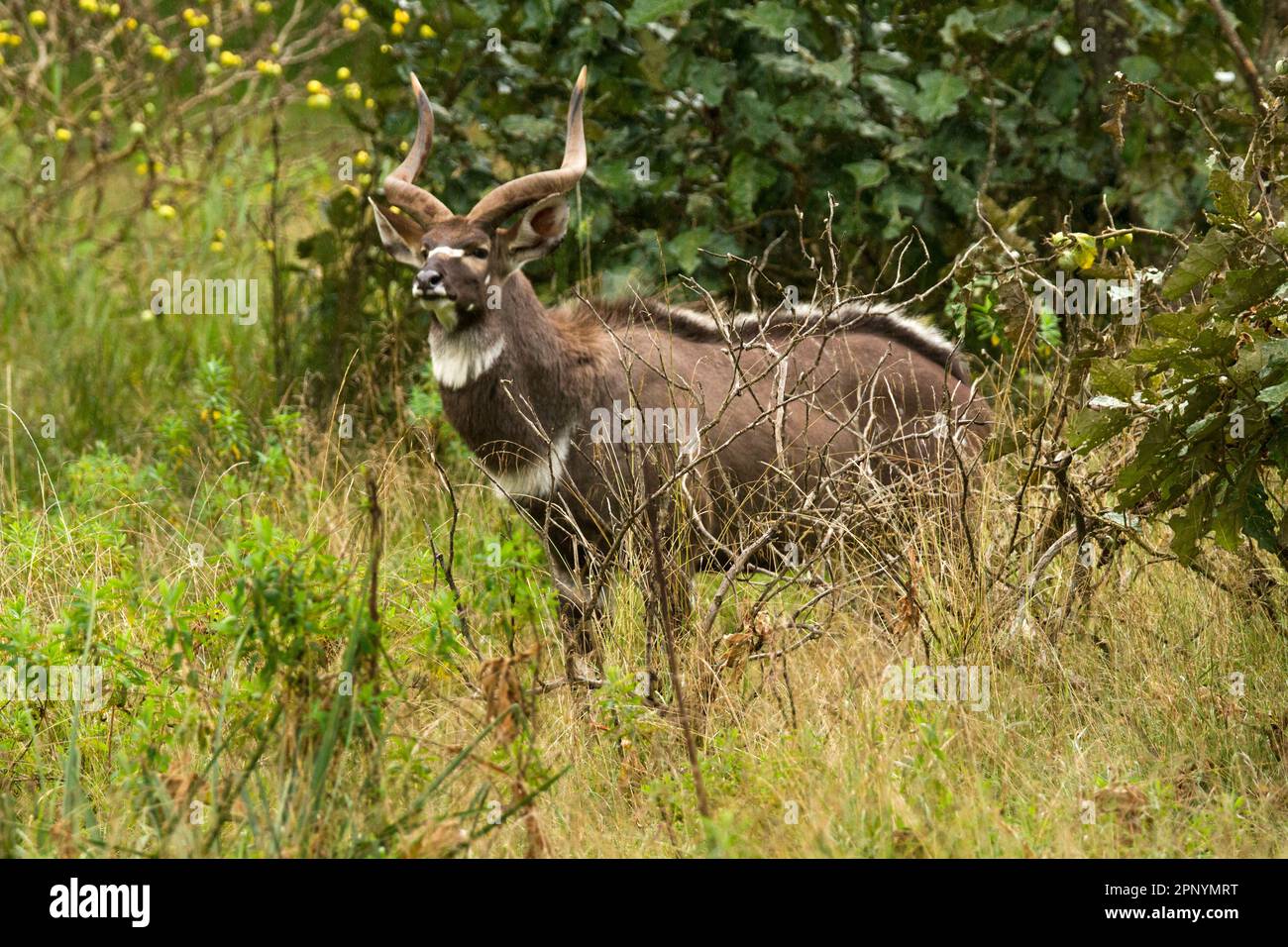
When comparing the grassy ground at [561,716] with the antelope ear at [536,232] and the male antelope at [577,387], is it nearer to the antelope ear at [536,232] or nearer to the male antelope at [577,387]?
the male antelope at [577,387]

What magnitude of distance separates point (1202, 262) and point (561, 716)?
2.12 m

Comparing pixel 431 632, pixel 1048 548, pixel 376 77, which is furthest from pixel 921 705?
pixel 376 77

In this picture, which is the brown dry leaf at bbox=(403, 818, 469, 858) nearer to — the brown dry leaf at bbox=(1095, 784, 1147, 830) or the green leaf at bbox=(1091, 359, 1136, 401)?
the brown dry leaf at bbox=(1095, 784, 1147, 830)

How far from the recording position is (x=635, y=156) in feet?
24.1

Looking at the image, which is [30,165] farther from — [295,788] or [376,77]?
[295,788]

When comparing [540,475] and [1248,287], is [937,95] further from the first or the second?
[1248,287]

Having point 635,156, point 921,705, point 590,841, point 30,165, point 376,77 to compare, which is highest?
point 30,165

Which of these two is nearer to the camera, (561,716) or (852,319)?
(561,716)

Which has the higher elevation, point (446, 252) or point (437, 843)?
point (446, 252)

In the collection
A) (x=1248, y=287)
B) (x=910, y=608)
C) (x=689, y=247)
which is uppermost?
(x=689, y=247)

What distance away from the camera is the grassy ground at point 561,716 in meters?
3.82

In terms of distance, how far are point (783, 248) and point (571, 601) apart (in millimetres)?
2473

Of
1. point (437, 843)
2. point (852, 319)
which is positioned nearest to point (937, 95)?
point (852, 319)

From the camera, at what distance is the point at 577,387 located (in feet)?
19.7
